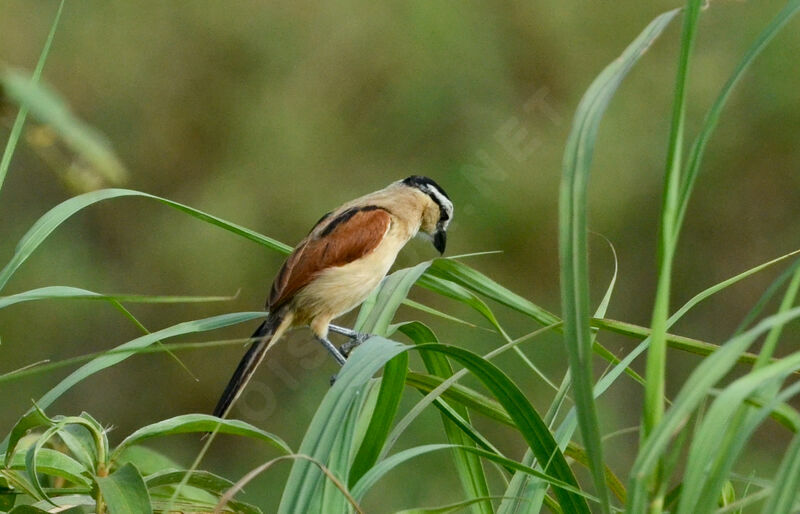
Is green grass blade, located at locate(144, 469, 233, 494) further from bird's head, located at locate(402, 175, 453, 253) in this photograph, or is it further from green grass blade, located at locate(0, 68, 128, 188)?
bird's head, located at locate(402, 175, 453, 253)

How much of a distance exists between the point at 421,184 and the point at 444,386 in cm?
189

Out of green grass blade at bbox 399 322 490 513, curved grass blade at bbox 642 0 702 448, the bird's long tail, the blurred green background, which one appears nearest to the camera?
curved grass blade at bbox 642 0 702 448

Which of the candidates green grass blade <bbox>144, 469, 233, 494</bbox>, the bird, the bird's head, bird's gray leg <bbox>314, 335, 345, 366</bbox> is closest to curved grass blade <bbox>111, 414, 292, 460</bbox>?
green grass blade <bbox>144, 469, 233, 494</bbox>

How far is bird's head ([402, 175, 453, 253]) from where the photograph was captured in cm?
307

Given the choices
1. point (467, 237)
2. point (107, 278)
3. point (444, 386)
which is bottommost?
point (107, 278)

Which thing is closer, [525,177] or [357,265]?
[357,265]

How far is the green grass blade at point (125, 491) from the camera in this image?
1121mm

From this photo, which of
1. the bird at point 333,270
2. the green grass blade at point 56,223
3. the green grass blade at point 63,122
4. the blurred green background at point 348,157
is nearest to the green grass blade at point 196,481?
the green grass blade at point 56,223

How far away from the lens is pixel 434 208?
3.09m

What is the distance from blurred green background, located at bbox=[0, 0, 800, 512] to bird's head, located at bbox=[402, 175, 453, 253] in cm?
350

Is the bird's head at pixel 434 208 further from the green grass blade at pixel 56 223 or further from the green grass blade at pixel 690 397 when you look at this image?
the green grass blade at pixel 690 397

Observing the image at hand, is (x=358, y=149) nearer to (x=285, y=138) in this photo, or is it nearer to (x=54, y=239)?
(x=285, y=138)

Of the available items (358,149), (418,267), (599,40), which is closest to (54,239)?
(358,149)

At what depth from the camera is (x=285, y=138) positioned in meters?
7.86
